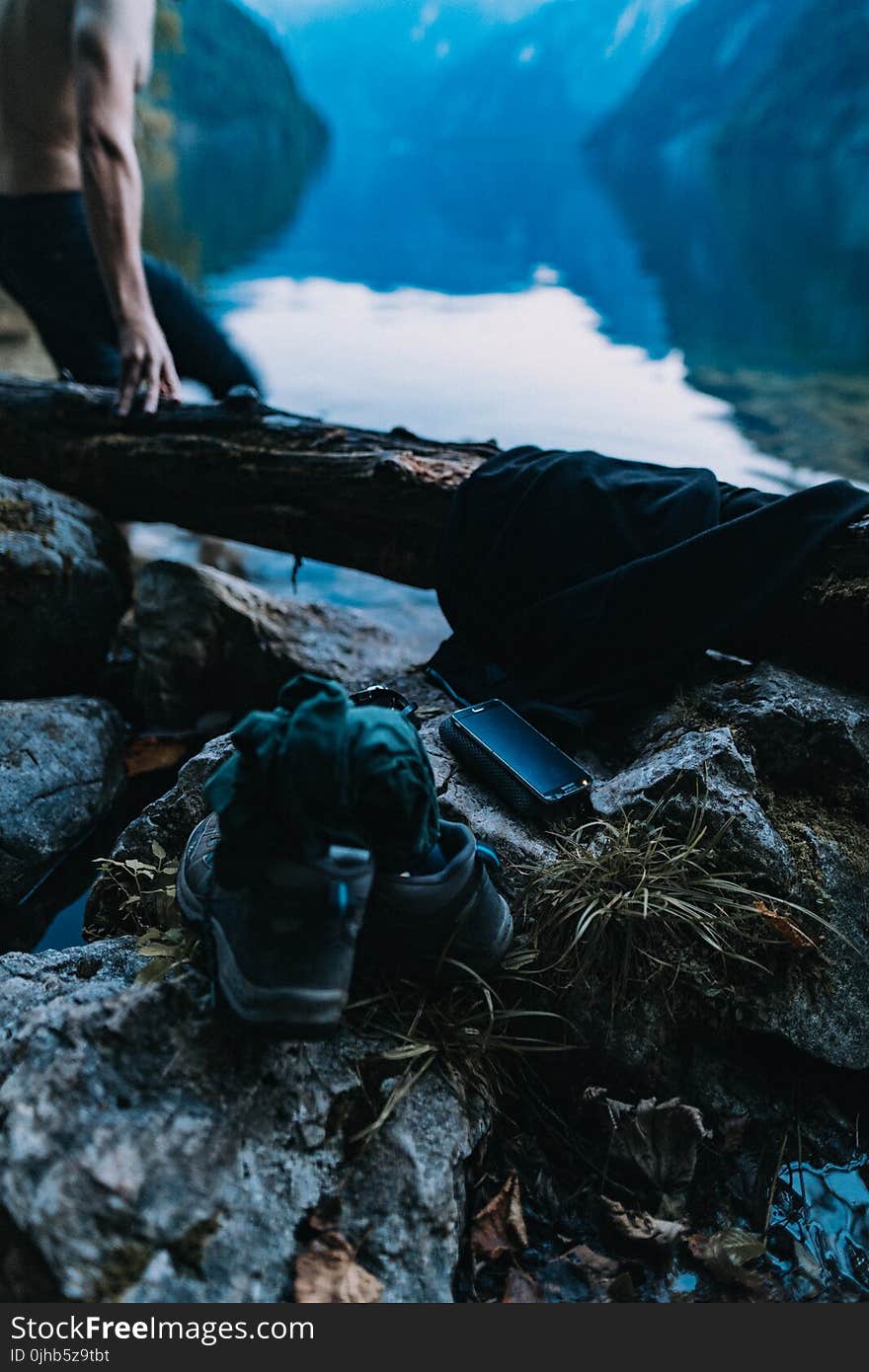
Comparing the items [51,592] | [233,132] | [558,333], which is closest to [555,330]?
[558,333]

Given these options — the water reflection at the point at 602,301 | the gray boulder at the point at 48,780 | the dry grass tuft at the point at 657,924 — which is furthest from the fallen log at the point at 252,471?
the water reflection at the point at 602,301

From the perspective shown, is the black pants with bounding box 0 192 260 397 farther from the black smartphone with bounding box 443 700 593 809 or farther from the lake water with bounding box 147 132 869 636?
the black smartphone with bounding box 443 700 593 809

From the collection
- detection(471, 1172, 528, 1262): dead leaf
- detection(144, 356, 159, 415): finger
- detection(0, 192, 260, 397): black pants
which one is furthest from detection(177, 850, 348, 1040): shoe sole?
detection(0, 192, 260, 397): black pants

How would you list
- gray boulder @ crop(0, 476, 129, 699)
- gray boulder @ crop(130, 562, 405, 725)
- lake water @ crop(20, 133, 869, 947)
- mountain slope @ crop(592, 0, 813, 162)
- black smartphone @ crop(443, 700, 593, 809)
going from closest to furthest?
black smartphone @ crop(443, 700, 593, 809)
gray boulder @ crop(0, 476, 129, 699)
gray boulder @ crop(130, 562, 405, 725)
lake water @ crop(20, 133, 869, 947)
mountain slope @ crop(592, 0, 813, 162)

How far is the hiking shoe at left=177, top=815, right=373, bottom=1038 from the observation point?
4.35ft

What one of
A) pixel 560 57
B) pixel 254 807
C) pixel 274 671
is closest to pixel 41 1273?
pixel 254 807

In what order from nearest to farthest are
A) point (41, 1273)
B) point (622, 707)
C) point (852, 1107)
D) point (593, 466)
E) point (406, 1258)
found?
point (41, 1273) → point (406, 1258) → point (852, 1107) → point (622, 707) → point (593, 466)

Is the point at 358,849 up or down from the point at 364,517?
down

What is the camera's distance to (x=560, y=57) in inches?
1093

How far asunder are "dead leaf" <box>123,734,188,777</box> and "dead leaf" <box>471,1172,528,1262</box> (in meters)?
2.06

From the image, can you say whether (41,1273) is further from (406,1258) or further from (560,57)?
(560,57)

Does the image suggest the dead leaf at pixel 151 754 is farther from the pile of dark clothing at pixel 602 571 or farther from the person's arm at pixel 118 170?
the person's arm at pixel 118 170

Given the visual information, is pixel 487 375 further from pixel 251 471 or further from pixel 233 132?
pixel 233 132

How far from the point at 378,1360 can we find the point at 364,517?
8.38ft
